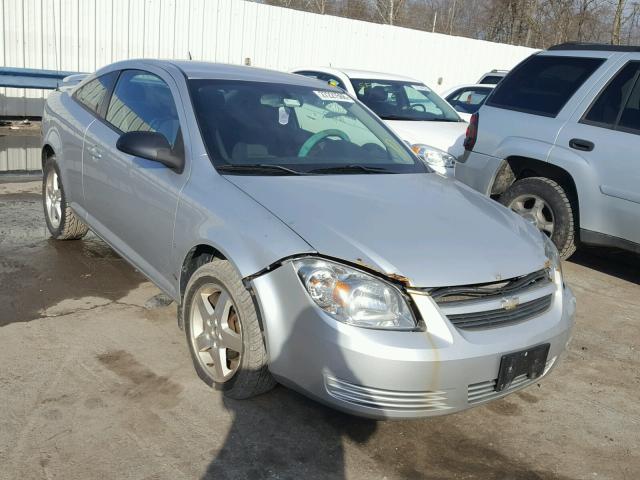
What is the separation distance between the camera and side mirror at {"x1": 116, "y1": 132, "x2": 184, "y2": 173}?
358 cm

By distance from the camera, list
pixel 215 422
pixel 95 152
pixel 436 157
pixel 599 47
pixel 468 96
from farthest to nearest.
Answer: pixel 468 96 → pixel 436 157 → pixel 599 47 → pixel 95 152 → pixel 215 422

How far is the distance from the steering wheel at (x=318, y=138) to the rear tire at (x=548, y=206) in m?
2.40

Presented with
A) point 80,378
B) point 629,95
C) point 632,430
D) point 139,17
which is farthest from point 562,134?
point 139,17

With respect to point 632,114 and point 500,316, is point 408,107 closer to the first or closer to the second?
point 632,114

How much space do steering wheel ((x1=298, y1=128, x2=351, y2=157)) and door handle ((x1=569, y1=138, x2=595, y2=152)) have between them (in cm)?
237

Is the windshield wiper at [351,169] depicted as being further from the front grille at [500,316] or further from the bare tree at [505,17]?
the bare tree at [505,17]

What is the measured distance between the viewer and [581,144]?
18.1 feet

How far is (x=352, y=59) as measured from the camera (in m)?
17.4

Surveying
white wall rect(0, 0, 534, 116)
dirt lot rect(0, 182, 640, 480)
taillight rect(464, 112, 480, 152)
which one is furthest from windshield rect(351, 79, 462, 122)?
white wall rect(0, 0, 534, 116)

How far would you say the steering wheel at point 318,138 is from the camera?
3.92 metres

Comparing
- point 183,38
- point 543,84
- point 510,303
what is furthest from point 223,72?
point 183,38

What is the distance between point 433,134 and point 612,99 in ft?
7.77

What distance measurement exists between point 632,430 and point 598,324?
1518mm

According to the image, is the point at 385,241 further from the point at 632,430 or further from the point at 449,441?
the point at 632,430
